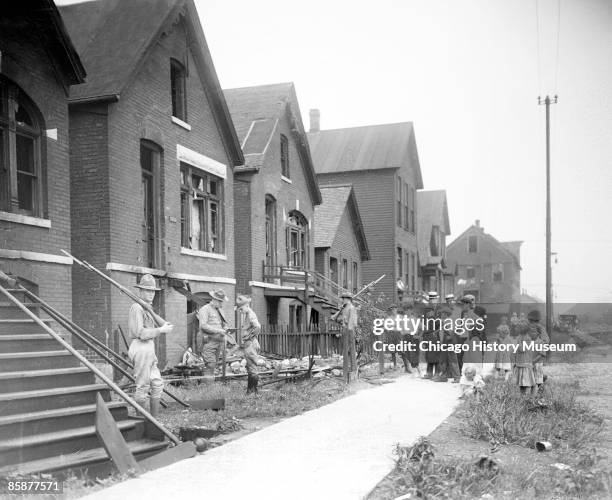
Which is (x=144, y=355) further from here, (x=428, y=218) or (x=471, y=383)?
(x=428, y=218)

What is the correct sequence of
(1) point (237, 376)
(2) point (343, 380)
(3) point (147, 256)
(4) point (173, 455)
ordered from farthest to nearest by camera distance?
(3) point (147, 256) → (2) point (343, 380) → (1) point (237, 376) → (4) point (173, 455)

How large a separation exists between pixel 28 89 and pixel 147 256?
506cm

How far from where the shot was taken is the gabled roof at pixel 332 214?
28047 millimetres

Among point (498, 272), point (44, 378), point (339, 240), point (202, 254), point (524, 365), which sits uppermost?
point (339, 240)

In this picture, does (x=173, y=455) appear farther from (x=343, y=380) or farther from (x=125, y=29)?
(x=125, y=29)

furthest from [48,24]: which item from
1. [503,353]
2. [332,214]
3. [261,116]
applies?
[332,214]

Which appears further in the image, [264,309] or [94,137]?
[264,309]

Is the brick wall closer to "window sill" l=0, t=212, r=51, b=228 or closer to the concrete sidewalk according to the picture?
"window sill" l=0, t=212, r=51, b=228

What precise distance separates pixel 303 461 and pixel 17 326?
13.2 ft

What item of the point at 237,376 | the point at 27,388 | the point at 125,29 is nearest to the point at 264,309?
the point at 237,376

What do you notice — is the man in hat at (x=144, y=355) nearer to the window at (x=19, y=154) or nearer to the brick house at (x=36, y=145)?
the brick house at (x=36, y=145)

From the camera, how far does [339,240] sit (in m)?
29.0

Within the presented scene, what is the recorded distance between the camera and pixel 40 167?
1158 centimetres

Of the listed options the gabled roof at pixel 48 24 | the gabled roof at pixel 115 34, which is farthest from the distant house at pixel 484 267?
the gabled roof at pixel 48 24
